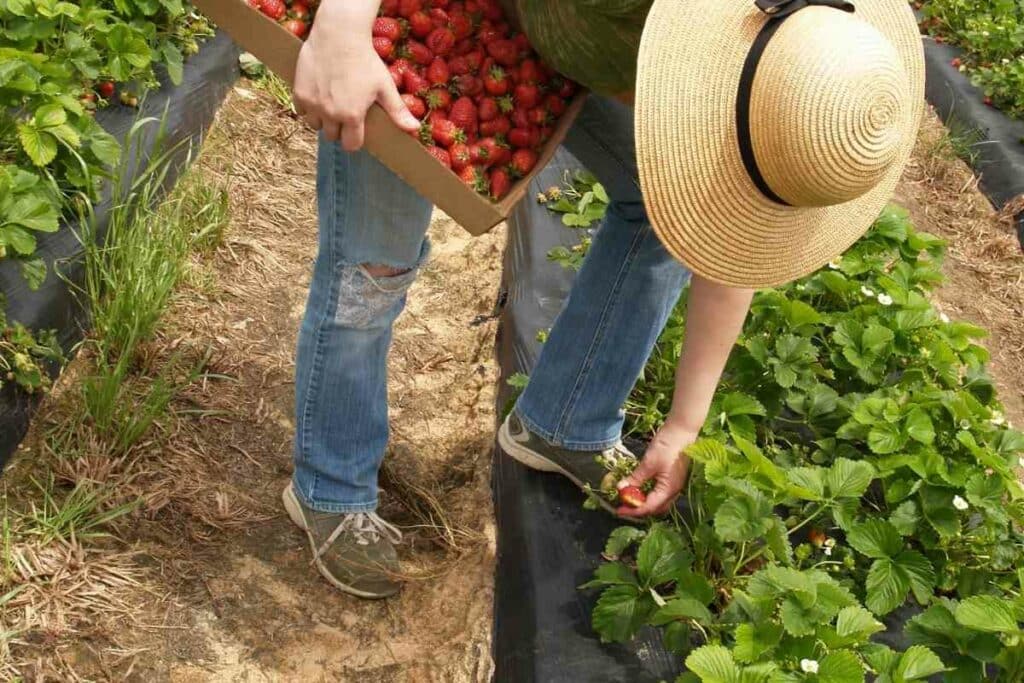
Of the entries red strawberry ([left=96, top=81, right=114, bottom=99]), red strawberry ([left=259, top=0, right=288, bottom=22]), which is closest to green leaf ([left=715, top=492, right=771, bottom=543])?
red strawberry ([left=259, top=0, right=288, bottom=22])

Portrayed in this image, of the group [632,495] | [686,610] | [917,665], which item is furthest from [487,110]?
[917,665]

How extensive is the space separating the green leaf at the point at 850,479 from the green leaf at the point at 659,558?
1.02 ft

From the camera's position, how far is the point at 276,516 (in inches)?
105

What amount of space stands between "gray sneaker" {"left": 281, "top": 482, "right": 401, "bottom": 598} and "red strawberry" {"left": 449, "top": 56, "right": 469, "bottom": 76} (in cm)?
100

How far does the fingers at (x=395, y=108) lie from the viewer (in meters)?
1.64

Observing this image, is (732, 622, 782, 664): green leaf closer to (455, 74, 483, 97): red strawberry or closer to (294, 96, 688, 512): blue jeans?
(294, 96, 688, 512): blue jeans

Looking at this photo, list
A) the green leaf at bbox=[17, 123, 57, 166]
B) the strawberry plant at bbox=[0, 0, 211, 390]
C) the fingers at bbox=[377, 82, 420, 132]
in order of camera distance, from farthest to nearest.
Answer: the green leaf at bbox=[17, 123, 57, 166], the strawberry plant at bbox=[0, 0, 211, 390], the fingers at bbox=[377, 82, 420, 132]

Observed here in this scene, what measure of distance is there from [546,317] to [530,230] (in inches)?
18.6

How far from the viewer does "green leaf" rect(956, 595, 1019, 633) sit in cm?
184

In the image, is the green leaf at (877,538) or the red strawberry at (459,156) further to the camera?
the green leaf at (877,538)

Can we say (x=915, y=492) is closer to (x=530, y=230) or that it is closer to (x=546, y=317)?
(x=546, y=317)

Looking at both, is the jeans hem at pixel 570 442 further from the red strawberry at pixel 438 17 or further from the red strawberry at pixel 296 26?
the red strawberry at pixel 296 26

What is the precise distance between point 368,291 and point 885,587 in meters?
1.11

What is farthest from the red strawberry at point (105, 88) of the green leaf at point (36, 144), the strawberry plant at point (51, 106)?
the green leaf at point (36, 144)
